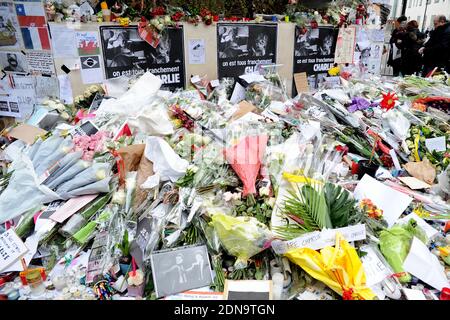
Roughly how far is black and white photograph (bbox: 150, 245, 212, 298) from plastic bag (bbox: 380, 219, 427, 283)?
1.15 metres

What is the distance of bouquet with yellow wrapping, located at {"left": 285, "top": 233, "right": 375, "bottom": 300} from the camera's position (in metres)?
1.83

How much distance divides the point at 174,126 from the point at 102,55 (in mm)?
1788

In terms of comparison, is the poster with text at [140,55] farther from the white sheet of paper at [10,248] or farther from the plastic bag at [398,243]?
the plastic bag at [398,243]

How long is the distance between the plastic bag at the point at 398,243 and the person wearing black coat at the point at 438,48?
6446mm

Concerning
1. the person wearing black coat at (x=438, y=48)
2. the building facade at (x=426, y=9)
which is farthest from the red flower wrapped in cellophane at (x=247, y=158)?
the building facade at (x=426, y=9)

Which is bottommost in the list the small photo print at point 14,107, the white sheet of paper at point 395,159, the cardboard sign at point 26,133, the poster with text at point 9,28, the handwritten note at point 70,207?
the white sheet of paper at point 395,159

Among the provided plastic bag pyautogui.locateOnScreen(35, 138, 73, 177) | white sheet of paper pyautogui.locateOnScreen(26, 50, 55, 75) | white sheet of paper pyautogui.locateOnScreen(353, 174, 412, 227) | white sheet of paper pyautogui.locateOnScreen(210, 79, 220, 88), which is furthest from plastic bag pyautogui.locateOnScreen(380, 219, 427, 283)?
white sheet of paper pyautogui.locateOnScreen(26, 50, 55, 75)

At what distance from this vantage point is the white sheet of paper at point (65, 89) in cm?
411

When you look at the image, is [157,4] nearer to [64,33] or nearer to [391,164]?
[64,33]

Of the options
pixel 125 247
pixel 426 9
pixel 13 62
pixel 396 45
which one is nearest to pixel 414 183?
pixel 125 247

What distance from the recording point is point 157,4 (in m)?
4.84

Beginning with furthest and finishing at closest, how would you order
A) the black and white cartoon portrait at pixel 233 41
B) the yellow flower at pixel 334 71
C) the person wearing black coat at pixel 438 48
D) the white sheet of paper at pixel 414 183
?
the person wearing black coat at pixel 438 48 < the yellow flower at pixel 334 71 < the black and white cartoon portrait at pixel 233 41 < the white sheet of paper at pixel 414 183

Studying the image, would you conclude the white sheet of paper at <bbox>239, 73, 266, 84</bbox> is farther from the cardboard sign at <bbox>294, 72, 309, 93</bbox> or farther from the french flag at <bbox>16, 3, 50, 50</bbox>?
the french flag at <bbox>16, 3, 50, 50</bbox>

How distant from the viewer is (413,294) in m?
1.96
